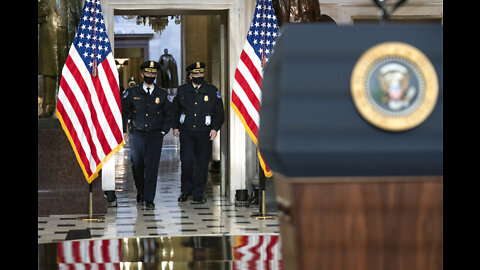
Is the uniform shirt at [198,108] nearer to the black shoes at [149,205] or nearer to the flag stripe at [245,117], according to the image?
the black shoes at [149,205]

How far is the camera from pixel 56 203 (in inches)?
408

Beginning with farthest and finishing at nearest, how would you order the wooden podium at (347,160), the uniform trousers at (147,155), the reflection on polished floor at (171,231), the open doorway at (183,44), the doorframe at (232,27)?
the open doorway at (183,44), the doorframe at (232,27), the uniform trousers at (147,155), the reflection on polished floor at (171,231), the wooden podium at (347,160)

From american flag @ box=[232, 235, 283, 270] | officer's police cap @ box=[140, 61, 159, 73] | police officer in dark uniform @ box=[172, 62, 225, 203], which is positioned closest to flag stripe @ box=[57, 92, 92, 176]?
officer's police cap @ box=[140, 61, 159, 73]

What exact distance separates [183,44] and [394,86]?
23.0 meters

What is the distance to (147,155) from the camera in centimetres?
1149

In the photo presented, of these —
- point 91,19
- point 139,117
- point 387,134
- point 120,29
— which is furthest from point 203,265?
point 120,29

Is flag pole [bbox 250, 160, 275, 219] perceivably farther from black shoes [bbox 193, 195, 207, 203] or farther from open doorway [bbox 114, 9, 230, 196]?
open doorway [bbox 114, 9, 230, 196]

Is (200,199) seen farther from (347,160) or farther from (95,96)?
(347,160)

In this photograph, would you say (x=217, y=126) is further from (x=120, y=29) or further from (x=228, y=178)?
(x=120, y=29)

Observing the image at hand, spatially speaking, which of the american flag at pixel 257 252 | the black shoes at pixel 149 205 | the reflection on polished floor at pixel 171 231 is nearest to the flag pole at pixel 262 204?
the reflection on polished floor at pixel 171 231

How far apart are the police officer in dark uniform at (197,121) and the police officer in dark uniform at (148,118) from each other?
252 mm

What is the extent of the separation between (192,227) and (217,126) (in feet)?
8.82

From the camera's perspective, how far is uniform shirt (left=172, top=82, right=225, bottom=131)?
11.8 metres

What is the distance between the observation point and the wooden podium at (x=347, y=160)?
262cm
